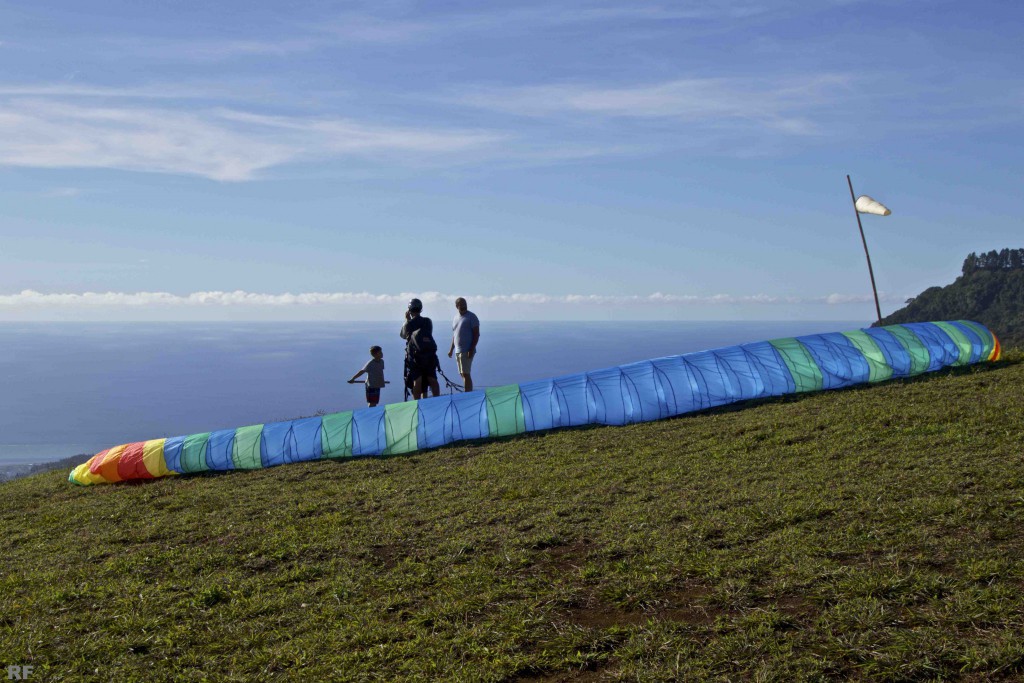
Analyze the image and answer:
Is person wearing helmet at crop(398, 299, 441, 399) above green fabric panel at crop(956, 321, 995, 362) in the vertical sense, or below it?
above

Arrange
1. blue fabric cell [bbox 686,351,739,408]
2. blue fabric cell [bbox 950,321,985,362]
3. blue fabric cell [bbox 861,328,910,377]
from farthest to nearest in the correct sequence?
blue fabric cell [bbox 950,321,985,362] → blue fabric cell [bbox 861,328,910,377] → blue fabric cell [bbox 686,351,739,408]

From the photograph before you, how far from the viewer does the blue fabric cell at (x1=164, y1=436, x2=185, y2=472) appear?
1959cm

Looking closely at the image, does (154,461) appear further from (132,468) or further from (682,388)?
(682,388)

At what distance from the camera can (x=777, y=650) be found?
7.36 metres

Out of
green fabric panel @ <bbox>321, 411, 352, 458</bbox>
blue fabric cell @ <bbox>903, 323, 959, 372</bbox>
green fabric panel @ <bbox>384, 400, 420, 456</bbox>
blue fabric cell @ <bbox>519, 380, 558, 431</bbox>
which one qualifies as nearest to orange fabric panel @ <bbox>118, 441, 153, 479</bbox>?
green fabric panel @ <bbox>321, 411, 352, 458</bbox>

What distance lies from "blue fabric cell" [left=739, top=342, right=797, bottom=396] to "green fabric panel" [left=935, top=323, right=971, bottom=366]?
5.42m

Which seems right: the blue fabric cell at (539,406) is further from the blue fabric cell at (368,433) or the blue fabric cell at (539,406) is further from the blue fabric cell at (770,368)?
the blue fabric cell at (770,368)

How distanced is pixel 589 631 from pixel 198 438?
14932 mm

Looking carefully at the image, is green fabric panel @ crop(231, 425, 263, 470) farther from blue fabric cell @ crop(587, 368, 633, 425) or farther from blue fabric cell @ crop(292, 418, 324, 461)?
blue fabric cell @ crop(587, 368, 633, 425)

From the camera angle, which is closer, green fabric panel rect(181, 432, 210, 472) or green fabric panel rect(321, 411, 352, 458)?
green fabric panel rect(181, 432, 210, 472)

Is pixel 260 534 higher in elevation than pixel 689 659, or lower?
higher

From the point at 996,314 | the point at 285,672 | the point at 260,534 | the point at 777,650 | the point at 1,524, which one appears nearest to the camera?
the point at 777,650

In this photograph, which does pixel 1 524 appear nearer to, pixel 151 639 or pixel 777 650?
pixel 151 639

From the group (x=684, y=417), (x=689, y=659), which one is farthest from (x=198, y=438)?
(x=689, y=659)
